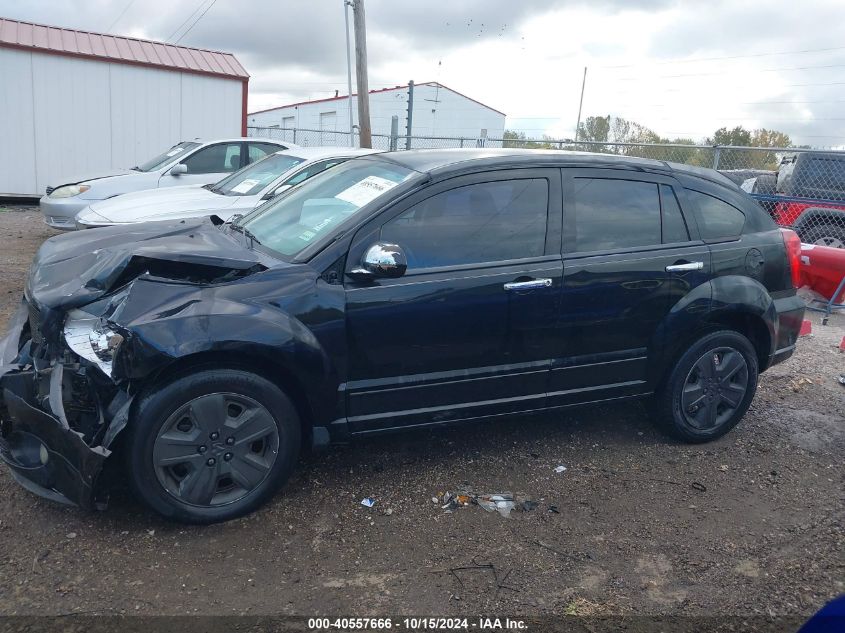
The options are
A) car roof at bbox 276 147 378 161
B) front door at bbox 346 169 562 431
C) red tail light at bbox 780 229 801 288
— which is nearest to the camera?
front door at bbox 346 169 562 431

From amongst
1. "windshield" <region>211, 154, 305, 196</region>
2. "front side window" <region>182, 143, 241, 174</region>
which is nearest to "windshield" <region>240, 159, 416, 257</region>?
"windshield" <region>211, 154, 305, 196</region>

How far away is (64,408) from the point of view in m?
3.07

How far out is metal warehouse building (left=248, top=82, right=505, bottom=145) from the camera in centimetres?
3816

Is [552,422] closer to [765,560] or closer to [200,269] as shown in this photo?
[765,560]

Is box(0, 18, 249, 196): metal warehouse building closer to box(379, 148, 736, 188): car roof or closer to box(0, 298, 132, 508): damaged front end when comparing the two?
box(379, 148, 736, 188): car roof

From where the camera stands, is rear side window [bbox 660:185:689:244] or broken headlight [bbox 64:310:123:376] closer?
broken headlight [bbox 64:310:123:376]

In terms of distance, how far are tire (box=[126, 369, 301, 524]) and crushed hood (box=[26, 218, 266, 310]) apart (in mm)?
527

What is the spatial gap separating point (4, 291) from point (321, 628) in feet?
20.7

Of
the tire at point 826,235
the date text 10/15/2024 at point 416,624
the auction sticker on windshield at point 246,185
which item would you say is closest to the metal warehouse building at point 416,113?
the tire at point 826,235

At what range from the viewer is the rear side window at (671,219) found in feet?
14.0

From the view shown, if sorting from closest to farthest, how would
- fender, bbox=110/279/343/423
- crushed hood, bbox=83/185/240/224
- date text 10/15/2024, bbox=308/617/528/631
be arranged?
date text 10/15/2024, bbox=308/617/528/631 < fender, bbox=110/279/343/423 < crushed hood, bbox=83/185/240/224

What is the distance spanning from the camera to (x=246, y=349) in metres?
3.22

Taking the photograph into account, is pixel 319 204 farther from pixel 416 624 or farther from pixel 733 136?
pixel 733 136

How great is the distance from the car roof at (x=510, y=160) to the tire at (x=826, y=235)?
256 inches
